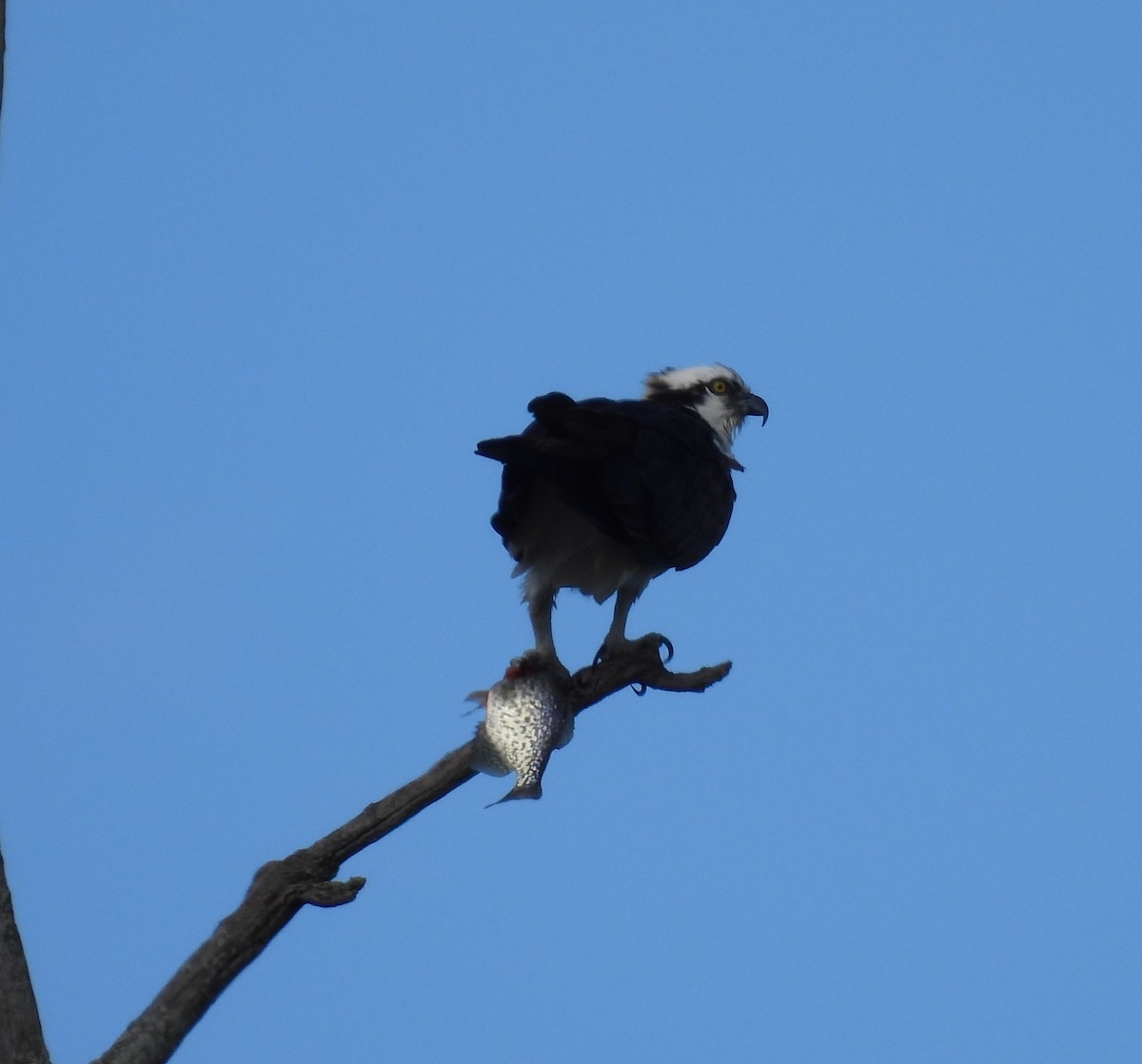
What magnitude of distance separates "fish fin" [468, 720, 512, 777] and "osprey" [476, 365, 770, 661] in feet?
4.71

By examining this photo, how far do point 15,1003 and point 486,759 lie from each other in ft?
6.31

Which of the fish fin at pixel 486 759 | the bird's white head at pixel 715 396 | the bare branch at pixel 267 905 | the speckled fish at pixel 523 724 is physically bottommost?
the bare branch at pixel 267 905

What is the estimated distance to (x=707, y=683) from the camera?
7.61 meters

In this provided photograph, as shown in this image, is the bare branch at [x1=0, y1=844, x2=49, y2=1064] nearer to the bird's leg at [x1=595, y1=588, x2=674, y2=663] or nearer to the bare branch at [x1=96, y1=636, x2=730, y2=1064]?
the bare branch at [x1=96, y1=636, x2=730, y2=1064]

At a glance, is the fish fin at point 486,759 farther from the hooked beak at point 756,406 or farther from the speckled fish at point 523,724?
the hooked beak at point 756,406

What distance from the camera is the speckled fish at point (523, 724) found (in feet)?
21.1

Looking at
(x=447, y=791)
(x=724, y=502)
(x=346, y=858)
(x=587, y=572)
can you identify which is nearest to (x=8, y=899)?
(x=346, y=858)

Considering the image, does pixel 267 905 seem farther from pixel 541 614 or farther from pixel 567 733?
pixel 541 614

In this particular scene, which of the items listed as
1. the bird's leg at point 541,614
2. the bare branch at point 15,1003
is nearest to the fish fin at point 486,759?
the bare branch at point 15,1003

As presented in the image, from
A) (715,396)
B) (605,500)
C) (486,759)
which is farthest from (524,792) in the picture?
(715,396)

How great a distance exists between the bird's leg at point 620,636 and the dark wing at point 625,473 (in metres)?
0.23

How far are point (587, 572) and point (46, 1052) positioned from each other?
157 inches

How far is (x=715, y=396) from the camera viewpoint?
10375 mm

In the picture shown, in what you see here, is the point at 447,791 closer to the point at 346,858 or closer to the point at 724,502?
the point at 346,858
